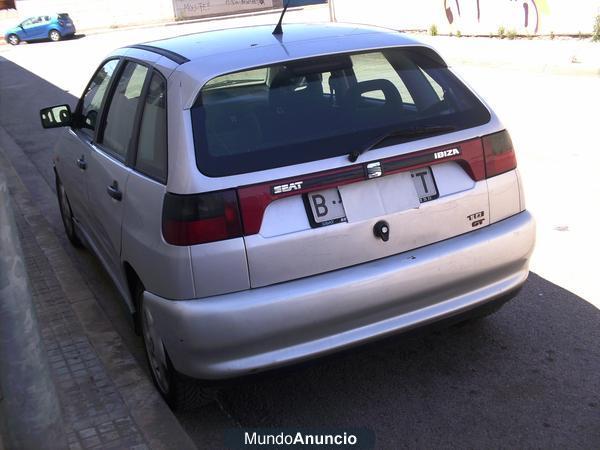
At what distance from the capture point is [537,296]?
4461 millimetres

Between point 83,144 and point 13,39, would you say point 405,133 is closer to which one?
point 83,144

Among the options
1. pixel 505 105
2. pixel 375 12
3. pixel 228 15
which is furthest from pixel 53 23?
pixel 505 105

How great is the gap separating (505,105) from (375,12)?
1529 cm

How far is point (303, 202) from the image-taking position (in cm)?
301

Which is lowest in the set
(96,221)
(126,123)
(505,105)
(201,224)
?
(505,105)

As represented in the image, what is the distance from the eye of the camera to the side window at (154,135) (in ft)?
10.8

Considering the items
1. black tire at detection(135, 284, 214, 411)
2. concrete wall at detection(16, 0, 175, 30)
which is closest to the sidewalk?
black tire at detection(135, 284, 214, 411)

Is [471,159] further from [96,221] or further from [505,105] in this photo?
[505,105]

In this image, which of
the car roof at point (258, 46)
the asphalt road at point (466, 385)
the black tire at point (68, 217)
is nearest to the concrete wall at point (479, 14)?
the asphalt road at point (466, 385)

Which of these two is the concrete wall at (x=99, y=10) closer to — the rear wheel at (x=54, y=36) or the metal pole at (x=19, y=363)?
the rear wheel at (x=54, y=36)

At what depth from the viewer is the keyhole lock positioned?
10.2ft

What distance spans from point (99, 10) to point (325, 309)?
47.4m

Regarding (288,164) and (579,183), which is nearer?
(288,164)

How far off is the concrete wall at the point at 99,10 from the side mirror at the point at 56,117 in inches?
1741
